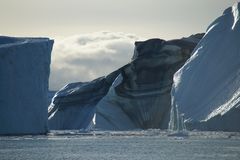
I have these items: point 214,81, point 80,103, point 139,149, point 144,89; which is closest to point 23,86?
point 214,81

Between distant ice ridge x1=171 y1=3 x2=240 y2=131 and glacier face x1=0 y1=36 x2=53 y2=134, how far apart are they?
14121mm

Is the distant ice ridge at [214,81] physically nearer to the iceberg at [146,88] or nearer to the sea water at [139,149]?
the sea water at [139,149]

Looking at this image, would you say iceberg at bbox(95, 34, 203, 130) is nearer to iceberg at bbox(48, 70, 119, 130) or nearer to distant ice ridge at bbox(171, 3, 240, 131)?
iceberg at bbox(48, 70, 119, 130)

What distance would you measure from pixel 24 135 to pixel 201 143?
26177 millimetres

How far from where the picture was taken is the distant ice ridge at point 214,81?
7951 cm

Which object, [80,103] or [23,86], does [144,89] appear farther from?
[23,86]

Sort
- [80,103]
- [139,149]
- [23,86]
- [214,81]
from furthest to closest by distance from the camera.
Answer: [80,103] → [23,86] → [214,81] → [139,149]

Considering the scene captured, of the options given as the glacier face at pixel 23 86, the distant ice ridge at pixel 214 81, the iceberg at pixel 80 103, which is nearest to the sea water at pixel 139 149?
the distant ice ridge at pixel 214 81

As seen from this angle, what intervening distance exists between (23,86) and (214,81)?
63.5 feet

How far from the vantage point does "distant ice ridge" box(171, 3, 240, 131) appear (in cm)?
7951

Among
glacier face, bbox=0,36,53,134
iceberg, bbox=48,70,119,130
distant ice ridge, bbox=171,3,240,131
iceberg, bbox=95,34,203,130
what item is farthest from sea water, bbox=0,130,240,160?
iceberg, bbox=48,70,119,130

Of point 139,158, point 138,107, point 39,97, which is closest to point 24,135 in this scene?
point 39,97

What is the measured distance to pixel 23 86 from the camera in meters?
88.9

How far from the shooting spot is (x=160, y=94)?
107m
